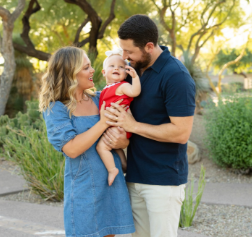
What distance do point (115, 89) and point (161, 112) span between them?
1.27ft

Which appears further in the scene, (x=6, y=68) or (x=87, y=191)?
(x=6, y=68)

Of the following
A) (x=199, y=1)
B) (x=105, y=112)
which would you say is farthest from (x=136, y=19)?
(x=199, y=1)

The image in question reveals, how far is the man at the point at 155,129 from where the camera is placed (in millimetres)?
2289

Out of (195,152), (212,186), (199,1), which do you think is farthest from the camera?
(199,1)

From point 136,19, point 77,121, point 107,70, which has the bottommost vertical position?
point 77,121

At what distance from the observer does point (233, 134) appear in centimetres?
642

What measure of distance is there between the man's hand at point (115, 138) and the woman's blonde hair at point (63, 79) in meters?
0.29

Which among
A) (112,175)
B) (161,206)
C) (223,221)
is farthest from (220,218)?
(112,175)

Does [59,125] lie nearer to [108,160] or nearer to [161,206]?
[108,160]

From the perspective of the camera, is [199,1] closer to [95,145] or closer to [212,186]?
[212,186]

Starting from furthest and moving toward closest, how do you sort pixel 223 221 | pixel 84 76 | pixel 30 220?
1. pixel 223 221
2. pixel 30 220
3. pixel 84 76

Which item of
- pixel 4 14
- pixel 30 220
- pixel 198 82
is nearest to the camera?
pixel 30 220

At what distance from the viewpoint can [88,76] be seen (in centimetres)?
250

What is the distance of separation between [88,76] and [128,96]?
1.05ft
